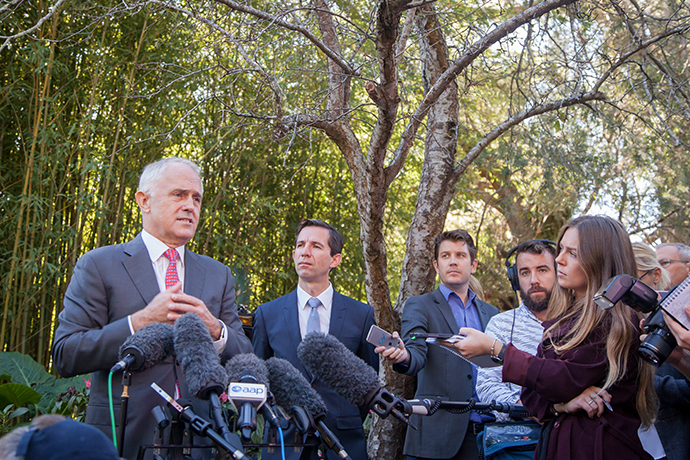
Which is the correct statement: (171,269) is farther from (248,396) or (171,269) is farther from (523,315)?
(523,315)

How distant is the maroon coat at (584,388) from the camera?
207 cm

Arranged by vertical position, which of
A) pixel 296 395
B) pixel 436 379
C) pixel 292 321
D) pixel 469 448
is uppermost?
pixel 292 321

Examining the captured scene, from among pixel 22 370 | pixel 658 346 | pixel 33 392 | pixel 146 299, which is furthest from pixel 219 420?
pixel 22 370

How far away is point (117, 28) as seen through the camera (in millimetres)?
5301

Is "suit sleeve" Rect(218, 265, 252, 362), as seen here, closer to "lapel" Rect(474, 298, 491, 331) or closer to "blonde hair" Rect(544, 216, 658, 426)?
"blonde hair" Rect(544, 216, 658, 426)

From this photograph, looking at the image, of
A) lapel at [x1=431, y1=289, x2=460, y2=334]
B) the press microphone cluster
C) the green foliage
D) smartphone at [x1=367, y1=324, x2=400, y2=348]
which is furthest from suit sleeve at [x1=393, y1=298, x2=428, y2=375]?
the green foliage

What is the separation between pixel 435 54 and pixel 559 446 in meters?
3.31

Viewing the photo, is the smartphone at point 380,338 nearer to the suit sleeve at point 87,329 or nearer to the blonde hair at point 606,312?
the blonde hair at point 606,312

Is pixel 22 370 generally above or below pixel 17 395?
above

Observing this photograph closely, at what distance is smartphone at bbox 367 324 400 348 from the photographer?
2.36 meters

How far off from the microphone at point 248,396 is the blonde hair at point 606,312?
114cm

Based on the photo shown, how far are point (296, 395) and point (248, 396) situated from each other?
34cm

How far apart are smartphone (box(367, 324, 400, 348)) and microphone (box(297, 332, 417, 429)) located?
8.8 inches

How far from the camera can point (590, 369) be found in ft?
6.88
